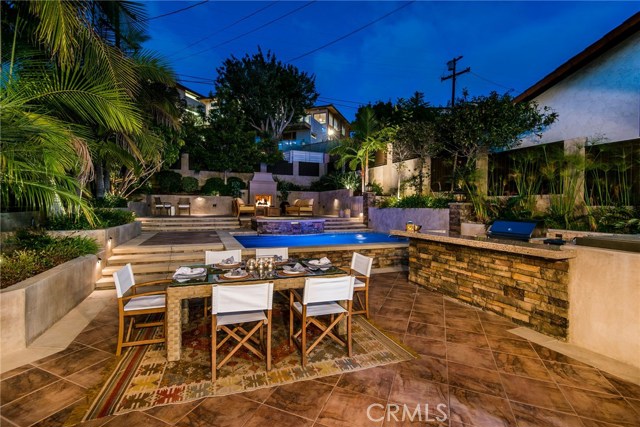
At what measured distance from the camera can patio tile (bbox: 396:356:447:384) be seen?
8.92ft

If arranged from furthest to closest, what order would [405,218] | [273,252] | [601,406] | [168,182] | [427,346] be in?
[168,182]
[405,218]
[273,252]
[427,346]
[601,406]

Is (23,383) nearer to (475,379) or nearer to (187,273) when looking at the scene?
(187,273)

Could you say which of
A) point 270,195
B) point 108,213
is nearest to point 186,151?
point 270,195

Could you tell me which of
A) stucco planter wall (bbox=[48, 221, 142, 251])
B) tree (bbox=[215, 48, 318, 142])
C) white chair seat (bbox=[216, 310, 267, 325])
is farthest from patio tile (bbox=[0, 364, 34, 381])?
tree (bbox=[215, 48, 318, 142])

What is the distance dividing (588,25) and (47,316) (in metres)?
76.4

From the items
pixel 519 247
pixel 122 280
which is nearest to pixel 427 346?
pixel 519 247

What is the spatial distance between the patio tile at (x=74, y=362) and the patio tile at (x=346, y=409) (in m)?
2.15

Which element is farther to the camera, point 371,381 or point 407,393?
point 371,381

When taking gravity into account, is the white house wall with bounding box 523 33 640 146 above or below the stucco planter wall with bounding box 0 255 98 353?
above

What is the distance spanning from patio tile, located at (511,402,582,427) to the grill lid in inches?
155

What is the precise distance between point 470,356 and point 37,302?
4829 millimetres

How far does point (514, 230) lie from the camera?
5.79 meters

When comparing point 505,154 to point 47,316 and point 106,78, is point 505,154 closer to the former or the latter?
point 106,78

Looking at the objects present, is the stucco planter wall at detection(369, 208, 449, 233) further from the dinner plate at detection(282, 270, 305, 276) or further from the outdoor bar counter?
the dinner plate at detection(282, 270, 305, 276)
